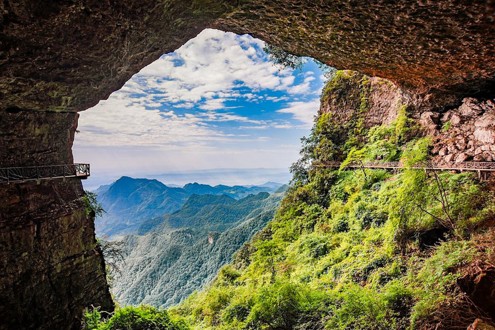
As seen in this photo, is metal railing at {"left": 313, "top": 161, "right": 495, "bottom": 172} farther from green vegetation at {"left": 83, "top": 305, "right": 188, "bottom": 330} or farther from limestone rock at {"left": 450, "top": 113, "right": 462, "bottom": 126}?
green vegetation at {"left": 83, "top": 305, "right": 188, "bottom": 330}

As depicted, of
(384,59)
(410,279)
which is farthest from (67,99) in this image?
(410,279)

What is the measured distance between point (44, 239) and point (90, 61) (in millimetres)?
5611

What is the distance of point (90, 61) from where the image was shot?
25.5 ft

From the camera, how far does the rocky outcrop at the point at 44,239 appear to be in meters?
7.69

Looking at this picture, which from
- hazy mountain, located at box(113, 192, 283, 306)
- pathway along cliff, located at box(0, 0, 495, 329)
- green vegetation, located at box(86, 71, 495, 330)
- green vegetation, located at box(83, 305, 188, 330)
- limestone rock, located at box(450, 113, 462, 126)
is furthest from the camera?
hazy mountain, located at box(113, 192, 283, 306)

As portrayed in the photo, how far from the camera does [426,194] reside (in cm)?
1012

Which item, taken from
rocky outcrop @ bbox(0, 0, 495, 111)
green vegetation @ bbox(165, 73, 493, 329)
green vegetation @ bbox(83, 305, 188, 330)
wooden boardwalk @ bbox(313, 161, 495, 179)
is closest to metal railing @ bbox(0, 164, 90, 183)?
rocky outcrop @ bbox(0, 0, 495, 111)

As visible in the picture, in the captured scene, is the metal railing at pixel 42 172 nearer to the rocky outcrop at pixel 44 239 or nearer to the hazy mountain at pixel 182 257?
the rocky outcrop at pixel 44 239

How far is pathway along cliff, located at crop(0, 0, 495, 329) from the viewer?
6461 millimetres

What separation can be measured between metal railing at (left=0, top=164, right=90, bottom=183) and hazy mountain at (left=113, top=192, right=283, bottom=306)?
2580cm

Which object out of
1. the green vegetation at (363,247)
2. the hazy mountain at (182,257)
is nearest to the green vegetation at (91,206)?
the green vegetation at (363,247)

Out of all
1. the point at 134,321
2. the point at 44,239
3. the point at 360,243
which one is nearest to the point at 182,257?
the point at 360,243

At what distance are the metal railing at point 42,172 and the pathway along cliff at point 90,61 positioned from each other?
257 mm

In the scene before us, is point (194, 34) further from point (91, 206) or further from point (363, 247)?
point (363, 247)
